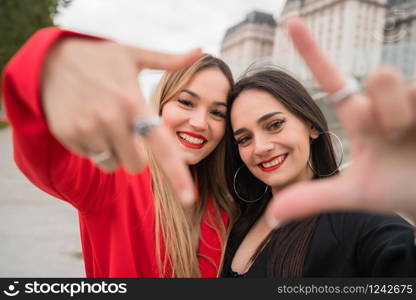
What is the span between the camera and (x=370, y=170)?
0.76 m

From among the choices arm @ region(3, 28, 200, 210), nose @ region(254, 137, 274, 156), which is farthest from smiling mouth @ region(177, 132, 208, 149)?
arm @ region(3, 28, 200, 210)

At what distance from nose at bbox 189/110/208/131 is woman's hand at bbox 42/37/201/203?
1.16m

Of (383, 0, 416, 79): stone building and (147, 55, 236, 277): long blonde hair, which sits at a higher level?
(383, 0, 416, 79): stone building

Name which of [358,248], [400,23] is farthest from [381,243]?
[400,23]

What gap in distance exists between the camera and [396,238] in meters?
1.31

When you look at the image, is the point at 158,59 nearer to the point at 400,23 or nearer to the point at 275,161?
the point at 275,161

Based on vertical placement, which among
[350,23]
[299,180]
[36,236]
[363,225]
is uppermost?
[350,23]

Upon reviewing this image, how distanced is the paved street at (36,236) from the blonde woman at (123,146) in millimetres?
1964

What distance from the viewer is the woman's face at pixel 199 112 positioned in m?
2.04

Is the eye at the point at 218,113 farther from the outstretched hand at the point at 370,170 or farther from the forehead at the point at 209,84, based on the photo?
the outstretched hand at the point at 370,170

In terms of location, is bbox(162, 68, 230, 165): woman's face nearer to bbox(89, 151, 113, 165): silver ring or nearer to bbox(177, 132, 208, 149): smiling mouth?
bbox(177, 132, 208, 149): smiling mouth

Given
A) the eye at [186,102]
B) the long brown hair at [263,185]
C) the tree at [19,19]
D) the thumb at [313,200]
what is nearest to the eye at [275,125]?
the long brown hair at [263,185]

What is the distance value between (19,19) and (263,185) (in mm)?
19339

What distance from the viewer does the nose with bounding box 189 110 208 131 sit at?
2.02m
